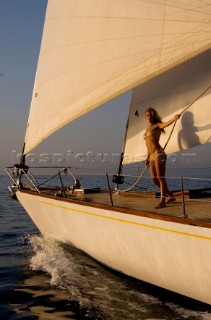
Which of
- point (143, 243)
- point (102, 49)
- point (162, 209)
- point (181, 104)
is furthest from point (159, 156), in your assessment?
point (102, 49)

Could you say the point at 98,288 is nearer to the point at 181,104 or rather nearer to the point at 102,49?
the point at 181,104

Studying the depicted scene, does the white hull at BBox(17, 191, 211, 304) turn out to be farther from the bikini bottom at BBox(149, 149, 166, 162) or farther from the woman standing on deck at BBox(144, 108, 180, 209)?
the bikini bottom at BBox(149, 149, 166, 162)

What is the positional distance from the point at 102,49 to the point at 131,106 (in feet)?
6.50

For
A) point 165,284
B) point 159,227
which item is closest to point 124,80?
point 159,227

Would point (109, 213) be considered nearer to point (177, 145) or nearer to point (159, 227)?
point (159, 227)

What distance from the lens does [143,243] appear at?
6.23 meters

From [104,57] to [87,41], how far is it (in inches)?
33.6

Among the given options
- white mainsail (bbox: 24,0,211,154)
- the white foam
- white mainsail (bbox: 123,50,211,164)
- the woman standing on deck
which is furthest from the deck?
white mainsail (bbox: 24,0,211,154)

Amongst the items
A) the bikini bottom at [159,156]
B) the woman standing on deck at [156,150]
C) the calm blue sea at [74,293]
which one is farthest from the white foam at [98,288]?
the bikini bottom at [159,156]

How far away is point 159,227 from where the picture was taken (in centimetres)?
584

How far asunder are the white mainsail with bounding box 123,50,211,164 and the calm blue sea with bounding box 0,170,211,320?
292 cm

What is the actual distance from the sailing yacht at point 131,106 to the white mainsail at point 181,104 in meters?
0.02

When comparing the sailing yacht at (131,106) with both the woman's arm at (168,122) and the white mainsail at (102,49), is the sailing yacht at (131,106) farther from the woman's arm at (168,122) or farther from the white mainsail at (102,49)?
the woman's arm at (168,122)

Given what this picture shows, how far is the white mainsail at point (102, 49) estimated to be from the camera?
699 centimetres
